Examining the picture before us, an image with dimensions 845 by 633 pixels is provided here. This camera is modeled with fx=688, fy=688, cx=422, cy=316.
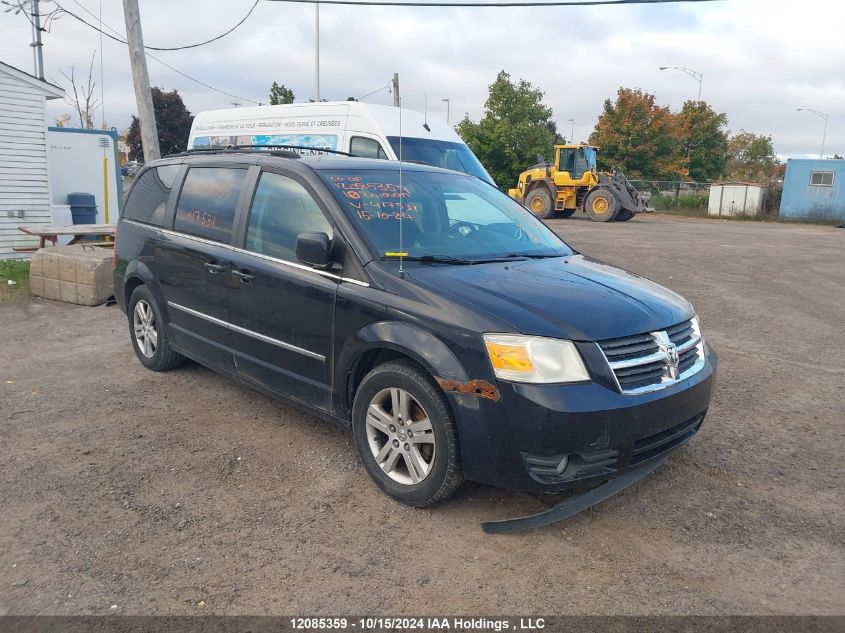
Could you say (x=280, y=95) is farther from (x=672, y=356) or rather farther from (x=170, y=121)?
(x=672, y=356)

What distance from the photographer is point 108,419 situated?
186 inches

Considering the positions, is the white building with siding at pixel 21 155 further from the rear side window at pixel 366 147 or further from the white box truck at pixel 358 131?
the rear side window at pixel 366 147

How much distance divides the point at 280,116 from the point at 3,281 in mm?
5619

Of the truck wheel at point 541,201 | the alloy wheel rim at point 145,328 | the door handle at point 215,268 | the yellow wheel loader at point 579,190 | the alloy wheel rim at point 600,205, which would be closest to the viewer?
the door handle at point 215,268

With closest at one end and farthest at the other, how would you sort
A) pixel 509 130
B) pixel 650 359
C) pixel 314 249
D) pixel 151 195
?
pixel 650 359 → pixel 314 249 → pixel 151 195 → pixel 509 130

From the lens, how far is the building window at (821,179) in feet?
91.9

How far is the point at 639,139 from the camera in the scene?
41.7 m

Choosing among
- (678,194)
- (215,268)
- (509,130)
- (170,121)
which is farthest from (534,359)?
(170,121)

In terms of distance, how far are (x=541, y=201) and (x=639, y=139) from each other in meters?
19.2

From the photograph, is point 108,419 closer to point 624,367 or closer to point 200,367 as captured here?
point 200,367

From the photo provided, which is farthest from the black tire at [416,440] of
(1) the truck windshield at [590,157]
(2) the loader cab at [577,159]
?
(1) the truck windshield at [590,157]

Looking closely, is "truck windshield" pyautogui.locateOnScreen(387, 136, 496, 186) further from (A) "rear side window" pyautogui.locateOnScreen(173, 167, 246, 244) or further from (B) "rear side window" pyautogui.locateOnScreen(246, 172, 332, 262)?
(B) "rear side window" pyautogui.locateOnScreen(246, 172, 332, 262)

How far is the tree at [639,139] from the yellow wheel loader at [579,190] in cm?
1682

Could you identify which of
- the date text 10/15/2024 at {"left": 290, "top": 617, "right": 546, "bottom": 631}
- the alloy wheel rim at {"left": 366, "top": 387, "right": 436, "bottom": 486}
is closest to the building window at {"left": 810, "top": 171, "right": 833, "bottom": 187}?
the alloy wheel rim at {"left": 366, "top": 387, "right": 436, "bottom": 486}
